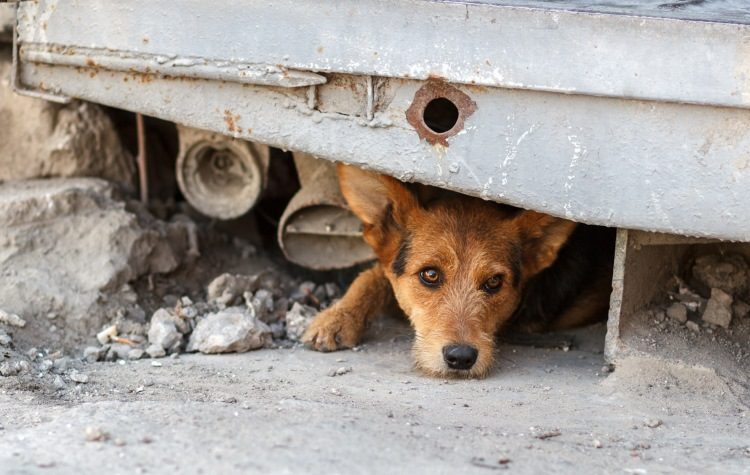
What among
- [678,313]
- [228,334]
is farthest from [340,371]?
[678,313]

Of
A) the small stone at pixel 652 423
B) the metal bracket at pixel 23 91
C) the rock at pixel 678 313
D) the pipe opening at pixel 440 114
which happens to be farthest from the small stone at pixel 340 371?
the metal bracket at pixel 23 91

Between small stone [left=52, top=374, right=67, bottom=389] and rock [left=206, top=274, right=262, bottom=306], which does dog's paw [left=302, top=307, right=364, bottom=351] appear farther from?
small stone [left=52, top=374, right=67, bottom=389]

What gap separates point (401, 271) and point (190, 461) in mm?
2342

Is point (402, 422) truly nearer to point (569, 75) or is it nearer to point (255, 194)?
point (569, 75)

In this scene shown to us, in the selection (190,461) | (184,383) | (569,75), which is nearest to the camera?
(190,461)

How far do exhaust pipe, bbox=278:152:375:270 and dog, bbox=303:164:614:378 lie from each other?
1.08ft

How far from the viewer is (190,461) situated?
3.18m

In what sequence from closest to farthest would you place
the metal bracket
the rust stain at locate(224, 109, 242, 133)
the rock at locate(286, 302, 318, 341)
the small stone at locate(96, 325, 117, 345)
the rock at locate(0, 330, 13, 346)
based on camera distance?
1. the rock at locate(0, 330, 13, 346)
2. the rust stain at locate(224, 109, 242, 133)
3. the small stone at locate(96, 325, 117, 345)
4. the metal bracket
5. the rock at locate(286, 302, 318, 341)

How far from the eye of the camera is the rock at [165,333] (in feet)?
16.4

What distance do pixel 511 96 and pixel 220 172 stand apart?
2.48 m

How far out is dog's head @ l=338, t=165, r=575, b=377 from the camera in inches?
192

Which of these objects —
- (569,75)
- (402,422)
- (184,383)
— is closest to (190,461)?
(402,422)

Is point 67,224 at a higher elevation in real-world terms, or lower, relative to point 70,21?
lower

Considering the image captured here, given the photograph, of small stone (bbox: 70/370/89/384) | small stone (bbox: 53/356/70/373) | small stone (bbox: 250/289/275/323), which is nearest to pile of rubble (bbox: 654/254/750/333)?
small stone (bbox: 250/289/275/323)
